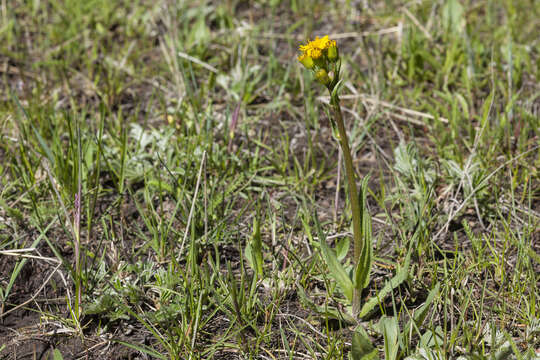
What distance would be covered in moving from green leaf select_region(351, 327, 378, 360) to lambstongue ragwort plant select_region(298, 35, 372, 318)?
0.19 metres

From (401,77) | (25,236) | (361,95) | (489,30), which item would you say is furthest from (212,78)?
(489,30)

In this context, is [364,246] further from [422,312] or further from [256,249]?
[256,249]

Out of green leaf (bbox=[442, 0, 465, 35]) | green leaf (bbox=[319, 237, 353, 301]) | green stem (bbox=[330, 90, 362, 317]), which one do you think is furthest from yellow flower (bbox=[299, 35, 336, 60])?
green leaf (bbox=[442, 0, 465, 35])

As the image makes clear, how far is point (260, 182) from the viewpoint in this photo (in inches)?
92.9

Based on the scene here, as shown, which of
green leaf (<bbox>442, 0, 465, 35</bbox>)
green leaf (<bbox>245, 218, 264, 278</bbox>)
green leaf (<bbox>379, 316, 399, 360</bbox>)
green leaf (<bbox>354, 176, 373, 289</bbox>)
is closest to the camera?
green leaf (<bbox>379, 316, 399, 360</bbox>)

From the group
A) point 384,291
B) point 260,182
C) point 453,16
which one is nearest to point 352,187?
point 384,291

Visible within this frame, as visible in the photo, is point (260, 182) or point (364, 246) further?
point (260, 182)

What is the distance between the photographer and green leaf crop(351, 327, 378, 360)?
1.54 meters

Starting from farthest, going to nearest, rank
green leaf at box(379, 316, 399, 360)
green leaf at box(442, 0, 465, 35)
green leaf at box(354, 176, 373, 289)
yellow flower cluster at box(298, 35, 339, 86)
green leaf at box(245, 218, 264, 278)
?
green leaf at box(442, 0, 465, 35) → green leaf at box(245, 218, 264, 278) → green leaf at box(354, 176, 373, 289) → green leaf at box(379, 316, 399, 360) → yellow flower cluster at box(298, 35, 339, 86)

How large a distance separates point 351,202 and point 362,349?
1.38ft

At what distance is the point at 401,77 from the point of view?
9.58 feet

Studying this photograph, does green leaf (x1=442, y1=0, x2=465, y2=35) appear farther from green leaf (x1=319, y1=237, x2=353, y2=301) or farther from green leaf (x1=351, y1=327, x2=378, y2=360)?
green leaf (x1=351, y1=327, x2=378, y2=360)

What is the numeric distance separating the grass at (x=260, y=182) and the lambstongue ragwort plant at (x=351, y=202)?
85 mm

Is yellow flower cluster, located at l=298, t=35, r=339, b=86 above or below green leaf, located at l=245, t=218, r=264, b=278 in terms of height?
above
